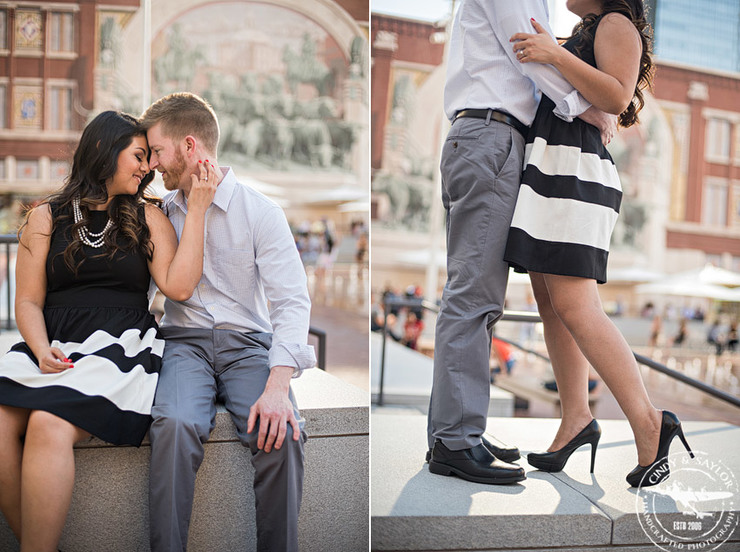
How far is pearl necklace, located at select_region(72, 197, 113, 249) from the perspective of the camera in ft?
6.95

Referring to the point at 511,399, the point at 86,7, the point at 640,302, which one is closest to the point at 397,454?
the point at 511,399

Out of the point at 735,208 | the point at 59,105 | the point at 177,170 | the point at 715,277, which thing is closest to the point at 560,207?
the point at 177,170

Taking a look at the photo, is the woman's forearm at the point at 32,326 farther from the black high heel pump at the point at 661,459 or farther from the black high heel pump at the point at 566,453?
the black high heel pump at the point at 661,459

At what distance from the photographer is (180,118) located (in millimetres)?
2246

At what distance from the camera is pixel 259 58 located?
27672 millimetres

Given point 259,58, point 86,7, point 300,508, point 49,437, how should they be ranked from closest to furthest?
point 49,437 < point 300,508 < point 86,7 < point 259,58

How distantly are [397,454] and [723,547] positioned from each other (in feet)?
3.14

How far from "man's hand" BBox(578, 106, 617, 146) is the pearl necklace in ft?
4.80

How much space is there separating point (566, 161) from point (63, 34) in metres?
26.1

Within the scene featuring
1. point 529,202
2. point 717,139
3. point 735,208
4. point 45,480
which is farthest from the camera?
point 735,208

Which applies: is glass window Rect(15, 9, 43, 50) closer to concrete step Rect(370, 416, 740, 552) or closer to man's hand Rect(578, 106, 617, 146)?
man's hand Rect(578, 106, 617, 146)

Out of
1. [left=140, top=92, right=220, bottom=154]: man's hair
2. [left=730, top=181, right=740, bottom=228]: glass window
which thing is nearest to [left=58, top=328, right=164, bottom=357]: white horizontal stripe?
[left=140, top=92, right=220, bottom=154]: man's hair

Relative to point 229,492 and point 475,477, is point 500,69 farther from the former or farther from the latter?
point 229,492

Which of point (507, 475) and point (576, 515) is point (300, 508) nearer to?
point (507, 475)
